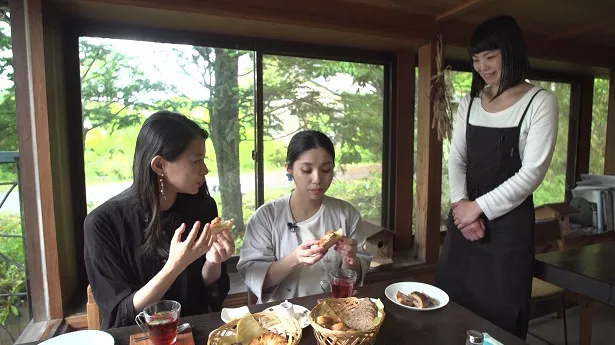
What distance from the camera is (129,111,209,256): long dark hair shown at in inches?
55.7

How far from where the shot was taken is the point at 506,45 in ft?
5.17

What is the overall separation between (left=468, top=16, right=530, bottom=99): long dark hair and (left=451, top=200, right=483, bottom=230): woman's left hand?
51 cm

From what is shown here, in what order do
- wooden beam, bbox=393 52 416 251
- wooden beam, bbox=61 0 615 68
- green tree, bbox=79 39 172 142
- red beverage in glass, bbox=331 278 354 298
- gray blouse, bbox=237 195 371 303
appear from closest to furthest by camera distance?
red beverage in glass, bbox=331 278 354 298
gray blouse, bbox=237 195 371 303
wooden beam, bbox=61 0 615 68
green tree, bbox=79 39 172 142
wooden beam, bbox=393 52 416 251

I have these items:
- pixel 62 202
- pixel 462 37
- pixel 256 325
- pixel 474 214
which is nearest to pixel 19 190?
pixel 62 202

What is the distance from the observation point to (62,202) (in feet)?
6.71

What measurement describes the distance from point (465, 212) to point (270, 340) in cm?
110

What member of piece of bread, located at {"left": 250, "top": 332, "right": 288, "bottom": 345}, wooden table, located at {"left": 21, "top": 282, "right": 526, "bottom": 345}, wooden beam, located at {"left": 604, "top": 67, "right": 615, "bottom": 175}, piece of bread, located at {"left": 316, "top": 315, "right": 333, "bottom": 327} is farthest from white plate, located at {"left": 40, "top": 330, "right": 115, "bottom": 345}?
wooden beam, located at {"left": 604, "top": 67, "right": 615, "bottom": 175}

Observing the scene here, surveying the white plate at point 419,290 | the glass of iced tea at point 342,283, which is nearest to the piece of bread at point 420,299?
the white plate at point 419,290

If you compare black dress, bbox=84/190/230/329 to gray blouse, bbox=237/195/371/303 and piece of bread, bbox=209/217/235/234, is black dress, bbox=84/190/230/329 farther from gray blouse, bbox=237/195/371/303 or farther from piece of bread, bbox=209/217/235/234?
piece of bread, bbox=209/217/235/234

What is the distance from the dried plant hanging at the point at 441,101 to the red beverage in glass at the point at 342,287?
176 centimetres

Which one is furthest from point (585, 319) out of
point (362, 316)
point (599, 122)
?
Result: point (599, 122)

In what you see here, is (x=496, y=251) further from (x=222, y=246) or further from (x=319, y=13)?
(x=319, y=13)

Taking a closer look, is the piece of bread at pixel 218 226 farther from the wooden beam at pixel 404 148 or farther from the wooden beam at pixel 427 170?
the wooden beam at pixel 404 148

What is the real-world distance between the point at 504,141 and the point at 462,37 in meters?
1.57
